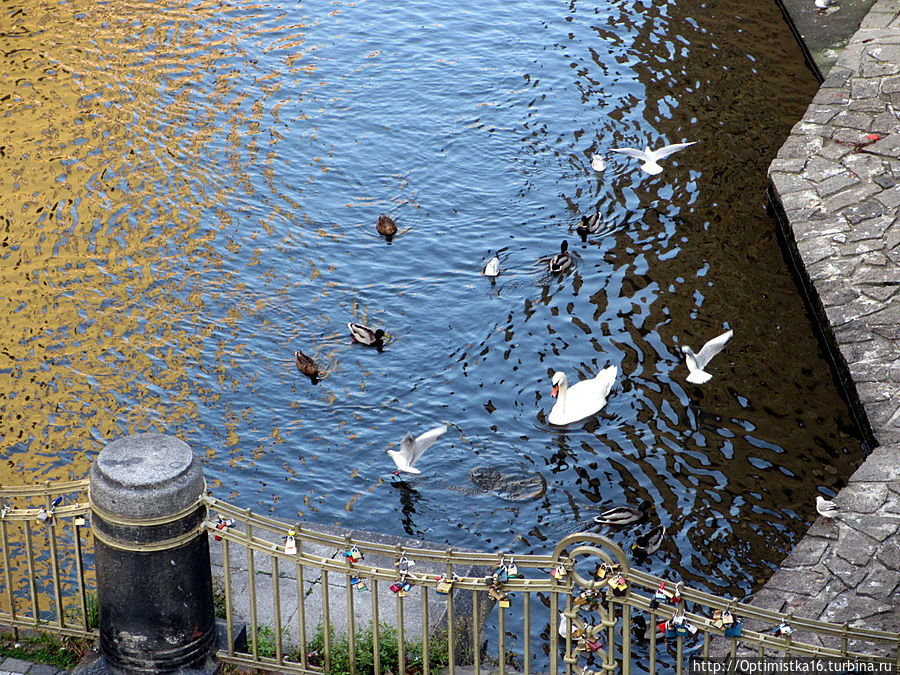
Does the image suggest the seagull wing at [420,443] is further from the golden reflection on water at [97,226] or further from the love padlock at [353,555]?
the love padlock at [353,555]

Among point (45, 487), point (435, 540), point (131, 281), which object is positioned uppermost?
point (45, 487)

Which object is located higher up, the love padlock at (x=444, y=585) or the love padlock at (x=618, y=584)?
the love padlock at (x=618, y=584)

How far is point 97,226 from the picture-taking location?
14.6 metres

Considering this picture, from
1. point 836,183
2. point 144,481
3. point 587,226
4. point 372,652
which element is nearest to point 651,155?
point 587,226

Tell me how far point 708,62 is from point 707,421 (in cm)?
930

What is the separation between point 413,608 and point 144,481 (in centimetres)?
250

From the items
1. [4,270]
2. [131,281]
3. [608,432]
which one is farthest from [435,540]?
[4,270]

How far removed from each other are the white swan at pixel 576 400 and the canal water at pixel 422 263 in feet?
0.73

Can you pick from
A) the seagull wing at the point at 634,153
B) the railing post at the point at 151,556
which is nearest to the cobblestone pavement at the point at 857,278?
the seagull wing at the point at 634,153

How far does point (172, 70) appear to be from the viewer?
1875cm

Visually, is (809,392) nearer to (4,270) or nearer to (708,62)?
(708,62)

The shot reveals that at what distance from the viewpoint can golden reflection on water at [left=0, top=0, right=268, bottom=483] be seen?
11.6 metres

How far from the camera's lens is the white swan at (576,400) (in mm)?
11359

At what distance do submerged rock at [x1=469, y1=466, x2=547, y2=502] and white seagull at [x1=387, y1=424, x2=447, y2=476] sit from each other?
59 centimetres
